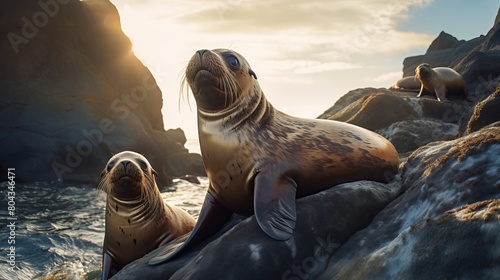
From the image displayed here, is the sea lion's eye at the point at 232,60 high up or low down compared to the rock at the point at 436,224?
up

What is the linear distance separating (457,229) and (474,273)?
0.87ft

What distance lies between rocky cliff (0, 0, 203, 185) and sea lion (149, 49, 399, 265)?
1598 cm

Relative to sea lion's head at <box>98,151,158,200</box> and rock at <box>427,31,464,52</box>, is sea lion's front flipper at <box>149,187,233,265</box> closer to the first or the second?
sea lion's head at <box>98,151,158,200</box>

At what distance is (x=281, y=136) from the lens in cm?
410

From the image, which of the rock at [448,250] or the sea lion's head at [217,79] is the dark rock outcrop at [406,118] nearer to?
the sea lion's head at [217,79]

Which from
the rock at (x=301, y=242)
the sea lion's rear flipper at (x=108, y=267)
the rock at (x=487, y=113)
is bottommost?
the sea lion's rear flipper at (x=108, y=267)

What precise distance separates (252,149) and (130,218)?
2331mm

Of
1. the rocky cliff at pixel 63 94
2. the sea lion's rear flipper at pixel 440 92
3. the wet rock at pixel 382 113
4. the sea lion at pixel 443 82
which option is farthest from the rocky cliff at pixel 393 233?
the rocky cliff at pixel 63 94

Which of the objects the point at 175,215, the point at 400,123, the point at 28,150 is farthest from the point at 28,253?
the point at 28,150

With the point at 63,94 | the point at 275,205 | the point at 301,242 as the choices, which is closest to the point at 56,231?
the point at 275,205

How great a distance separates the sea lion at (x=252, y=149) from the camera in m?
3.80

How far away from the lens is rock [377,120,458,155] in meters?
8.23

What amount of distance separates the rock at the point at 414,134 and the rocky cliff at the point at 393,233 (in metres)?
3.87

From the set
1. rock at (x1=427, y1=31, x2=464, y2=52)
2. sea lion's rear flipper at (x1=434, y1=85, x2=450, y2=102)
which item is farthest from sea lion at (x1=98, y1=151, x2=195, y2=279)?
rock at (x1=427, y1=31, x2=464, y2=52)
